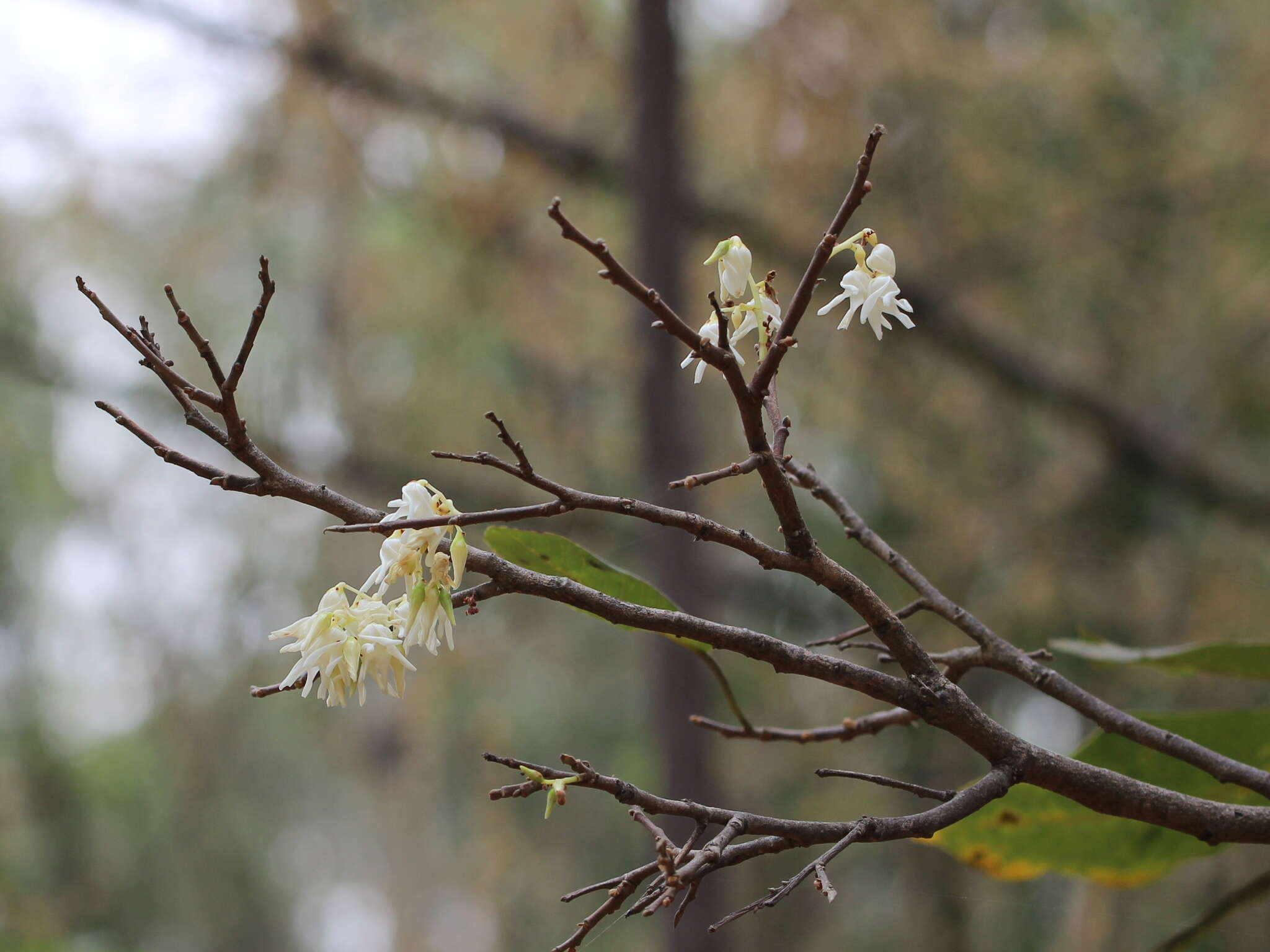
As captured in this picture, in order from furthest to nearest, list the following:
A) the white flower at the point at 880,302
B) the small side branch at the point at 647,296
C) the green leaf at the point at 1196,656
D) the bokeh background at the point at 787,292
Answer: the bokeh background at the point at 787,292, the green leaf at the point at 1196,656, the white flower at the point at 880,302, the small side branch at the point at 647,296

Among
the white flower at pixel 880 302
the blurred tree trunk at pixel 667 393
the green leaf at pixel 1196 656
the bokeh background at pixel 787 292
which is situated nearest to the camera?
the white flower at pixel 880 302

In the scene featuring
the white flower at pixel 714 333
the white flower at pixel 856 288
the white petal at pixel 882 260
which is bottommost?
the white flower at pixel 714 333

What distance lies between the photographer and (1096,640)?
0.63 m

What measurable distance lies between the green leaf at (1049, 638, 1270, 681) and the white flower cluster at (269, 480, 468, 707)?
38 cm

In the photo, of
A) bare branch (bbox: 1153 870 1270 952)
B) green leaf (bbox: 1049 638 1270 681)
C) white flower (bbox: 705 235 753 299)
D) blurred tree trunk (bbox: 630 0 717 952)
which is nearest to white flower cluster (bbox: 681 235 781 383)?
white flower (bbox: 705 235 753 299)

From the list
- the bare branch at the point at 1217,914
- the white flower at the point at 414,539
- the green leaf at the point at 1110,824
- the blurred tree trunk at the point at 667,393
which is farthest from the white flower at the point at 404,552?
the blurred tree trunk at the point at 667,393

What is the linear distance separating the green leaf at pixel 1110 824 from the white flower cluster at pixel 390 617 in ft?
1.12

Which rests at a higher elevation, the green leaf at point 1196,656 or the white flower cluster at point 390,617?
the green leaf at point 1196,656

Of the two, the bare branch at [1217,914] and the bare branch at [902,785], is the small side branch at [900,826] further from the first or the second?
the bare branch at [1217,914]

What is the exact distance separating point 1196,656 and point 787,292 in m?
1.88

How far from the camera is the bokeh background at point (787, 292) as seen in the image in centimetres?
234

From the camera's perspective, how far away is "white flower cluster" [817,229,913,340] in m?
0.41

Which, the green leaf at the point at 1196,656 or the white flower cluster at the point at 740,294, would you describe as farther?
the green leaf at the point at 1196,656

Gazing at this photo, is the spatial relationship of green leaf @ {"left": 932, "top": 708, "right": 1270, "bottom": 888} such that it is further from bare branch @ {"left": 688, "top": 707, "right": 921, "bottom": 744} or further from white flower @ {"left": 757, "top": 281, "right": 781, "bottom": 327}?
white flower @ {"left": 757, "top": 281, "right": 781, "bottom": 327}
